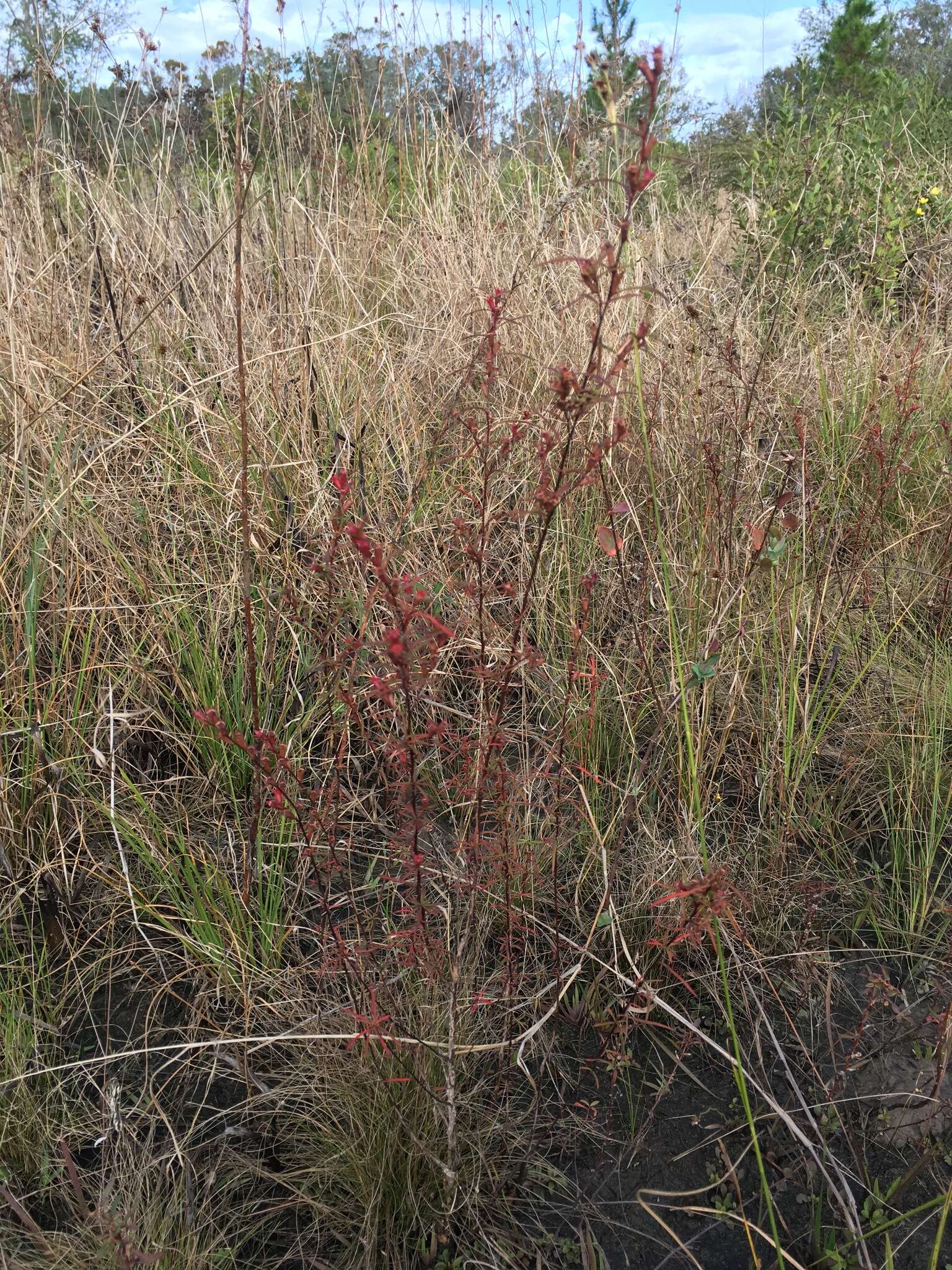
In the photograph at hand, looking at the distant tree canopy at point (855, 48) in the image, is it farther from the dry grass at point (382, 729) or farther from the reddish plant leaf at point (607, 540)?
the reddish plant leaf at point (607, 540)

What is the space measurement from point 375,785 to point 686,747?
0.60 metres

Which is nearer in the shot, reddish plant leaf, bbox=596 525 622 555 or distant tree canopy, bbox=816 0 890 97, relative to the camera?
reddish plant leaf, bbox=596 525 622 555

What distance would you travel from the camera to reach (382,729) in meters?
1.64

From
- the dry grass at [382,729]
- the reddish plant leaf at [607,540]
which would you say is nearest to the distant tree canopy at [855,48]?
the dry grass at [382,729]

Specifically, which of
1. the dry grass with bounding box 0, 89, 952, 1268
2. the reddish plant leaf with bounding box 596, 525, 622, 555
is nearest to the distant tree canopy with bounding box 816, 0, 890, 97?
the dry grass with bounding box 0, 89, 952, 1268

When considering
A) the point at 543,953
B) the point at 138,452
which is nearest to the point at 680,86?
the point at 138,452

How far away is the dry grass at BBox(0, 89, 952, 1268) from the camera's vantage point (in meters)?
1.27

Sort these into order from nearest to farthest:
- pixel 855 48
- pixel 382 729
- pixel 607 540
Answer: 1. pixel 607 540
2. pixel 382 729
3. pixel 855 48

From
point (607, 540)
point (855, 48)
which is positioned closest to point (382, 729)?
point (607, 540)

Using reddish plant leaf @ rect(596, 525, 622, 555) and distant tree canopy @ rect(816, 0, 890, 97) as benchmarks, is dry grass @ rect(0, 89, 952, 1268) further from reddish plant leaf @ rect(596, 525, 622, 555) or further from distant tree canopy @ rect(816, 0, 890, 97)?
distant tree canopy @ rect(816, 0, 890, 97)

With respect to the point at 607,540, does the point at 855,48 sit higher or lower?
higher

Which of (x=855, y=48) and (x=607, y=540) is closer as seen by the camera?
(x=607, y=540)

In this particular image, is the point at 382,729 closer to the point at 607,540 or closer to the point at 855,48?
the point at 607,540

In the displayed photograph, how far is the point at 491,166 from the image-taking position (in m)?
3.38
